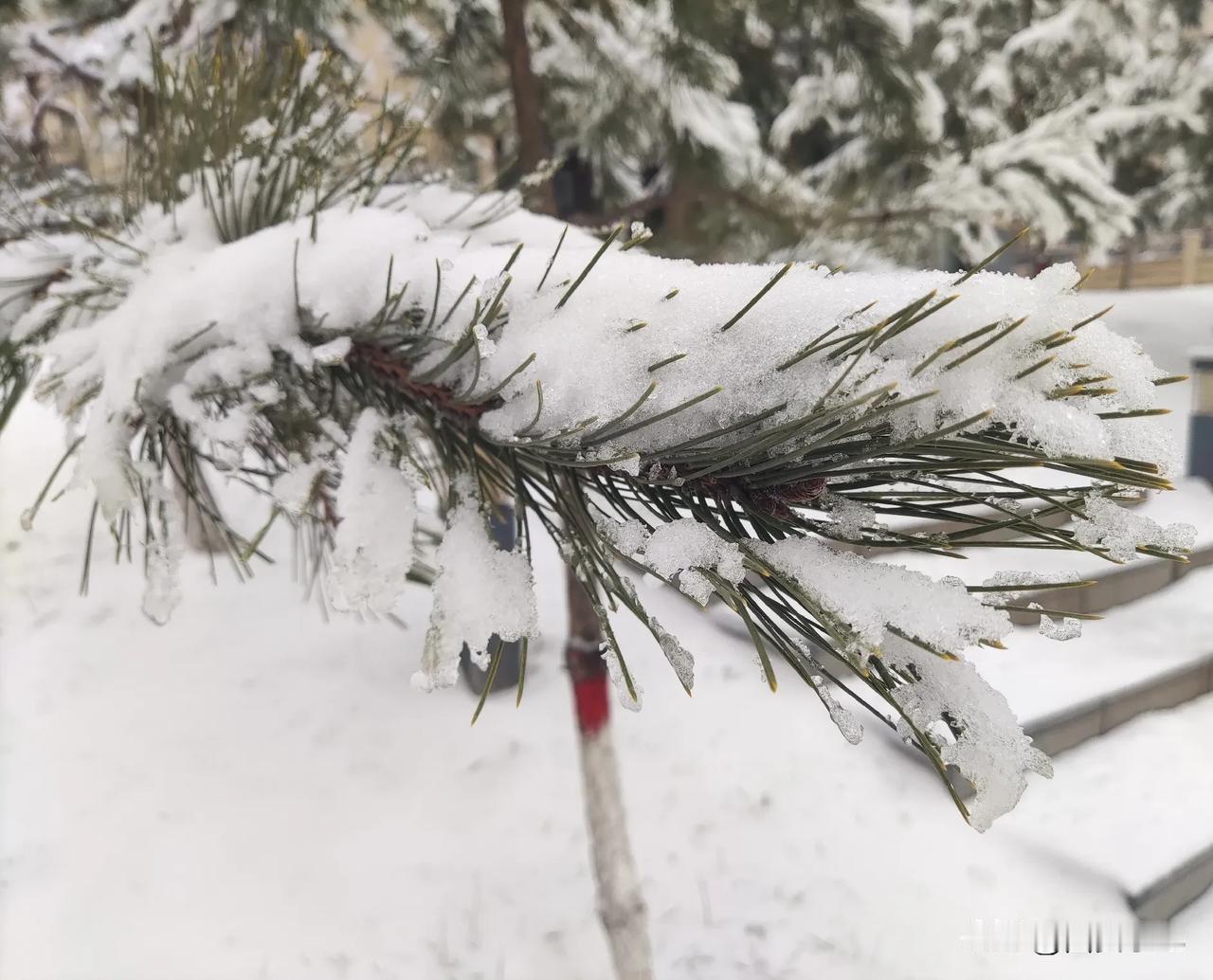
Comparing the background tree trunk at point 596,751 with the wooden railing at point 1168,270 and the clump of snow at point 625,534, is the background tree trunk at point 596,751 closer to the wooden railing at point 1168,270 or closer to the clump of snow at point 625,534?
the clump of snow at point 625,534

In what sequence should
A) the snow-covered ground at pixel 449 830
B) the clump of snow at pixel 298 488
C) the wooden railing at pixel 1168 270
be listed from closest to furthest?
the clump of snow at pixel 298 488 → the snow-covered ground at pixel 449 830 → the wooden railing at pixel 1168 270

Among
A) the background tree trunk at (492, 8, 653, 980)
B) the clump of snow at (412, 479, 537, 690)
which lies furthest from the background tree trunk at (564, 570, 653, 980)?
the clump of snow at (412, 479, 537, 690)

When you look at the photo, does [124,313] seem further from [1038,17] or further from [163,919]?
[1038,17]

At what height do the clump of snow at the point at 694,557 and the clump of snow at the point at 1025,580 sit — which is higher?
Answer: the clump of snow at the point at 694,557

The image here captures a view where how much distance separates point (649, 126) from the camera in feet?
7.88

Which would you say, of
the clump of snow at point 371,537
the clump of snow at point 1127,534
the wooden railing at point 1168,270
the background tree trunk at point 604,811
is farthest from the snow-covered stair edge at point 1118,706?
the wooden railing at point 1168,270

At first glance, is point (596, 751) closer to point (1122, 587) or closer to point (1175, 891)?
point (1175, 891)

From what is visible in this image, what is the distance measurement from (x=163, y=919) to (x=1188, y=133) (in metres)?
7.84

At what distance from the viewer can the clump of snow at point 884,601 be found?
16.6 inches

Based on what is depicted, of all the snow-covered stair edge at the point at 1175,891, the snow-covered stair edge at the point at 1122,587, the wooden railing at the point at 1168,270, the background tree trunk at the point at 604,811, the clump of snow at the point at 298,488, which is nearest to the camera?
the clump of snow at the point at 298,488

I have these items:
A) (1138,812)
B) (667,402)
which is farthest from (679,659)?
→ (1138,812)

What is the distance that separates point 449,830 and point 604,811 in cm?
74

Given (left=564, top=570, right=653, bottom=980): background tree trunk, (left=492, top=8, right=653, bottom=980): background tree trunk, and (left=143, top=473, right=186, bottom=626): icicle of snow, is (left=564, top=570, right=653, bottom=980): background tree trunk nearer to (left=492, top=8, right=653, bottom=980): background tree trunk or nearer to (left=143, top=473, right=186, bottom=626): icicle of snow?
(left=492, top=8, right=653, bottom=980): background tree trunk

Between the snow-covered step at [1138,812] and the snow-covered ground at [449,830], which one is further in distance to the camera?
the snow-covered step at [1138,812]
